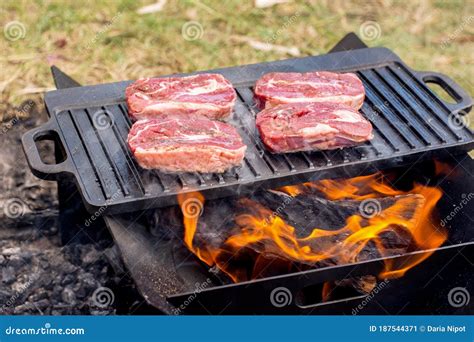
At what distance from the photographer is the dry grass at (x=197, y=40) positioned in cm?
638

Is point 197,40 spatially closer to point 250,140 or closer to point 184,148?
point 250,140

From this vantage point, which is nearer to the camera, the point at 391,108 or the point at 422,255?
the point at 422,255

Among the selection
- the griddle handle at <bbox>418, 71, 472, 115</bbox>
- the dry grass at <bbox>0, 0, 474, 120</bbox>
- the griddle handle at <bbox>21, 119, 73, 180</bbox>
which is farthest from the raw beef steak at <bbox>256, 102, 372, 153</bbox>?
the dry grass at <bbox>0, 0, 474, 120</bbox>

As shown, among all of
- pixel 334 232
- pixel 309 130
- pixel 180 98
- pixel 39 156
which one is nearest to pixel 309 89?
pixel 309 130

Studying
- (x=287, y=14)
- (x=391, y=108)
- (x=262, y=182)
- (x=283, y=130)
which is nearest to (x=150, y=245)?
(x=262, y=182)

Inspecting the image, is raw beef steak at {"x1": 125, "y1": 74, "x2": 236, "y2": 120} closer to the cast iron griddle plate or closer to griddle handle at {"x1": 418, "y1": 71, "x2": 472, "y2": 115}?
the cast iron griddle plate

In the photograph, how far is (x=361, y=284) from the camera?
4.06m

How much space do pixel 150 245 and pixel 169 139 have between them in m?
0.53

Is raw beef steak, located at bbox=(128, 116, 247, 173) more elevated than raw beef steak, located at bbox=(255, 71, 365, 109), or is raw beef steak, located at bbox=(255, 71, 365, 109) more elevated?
raw beef steak, located at bbox=(255, 71, 365, 109)

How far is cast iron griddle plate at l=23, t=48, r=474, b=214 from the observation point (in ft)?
12.3

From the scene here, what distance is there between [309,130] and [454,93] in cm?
114

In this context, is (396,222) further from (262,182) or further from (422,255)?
(262,182)

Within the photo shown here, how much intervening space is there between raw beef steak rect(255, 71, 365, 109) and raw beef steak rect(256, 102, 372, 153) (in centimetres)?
15

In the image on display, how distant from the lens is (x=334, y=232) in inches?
157
